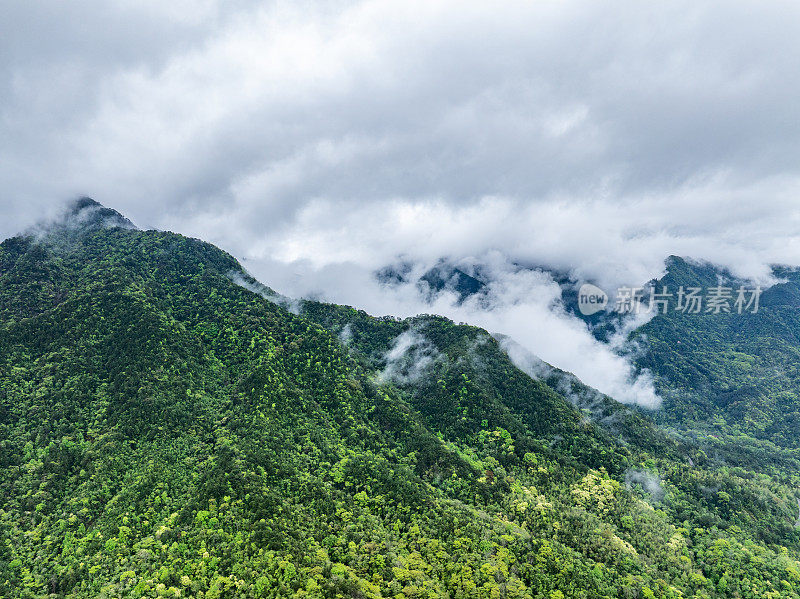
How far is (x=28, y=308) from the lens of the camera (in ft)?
548

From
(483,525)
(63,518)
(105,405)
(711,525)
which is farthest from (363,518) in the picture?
(711,525)

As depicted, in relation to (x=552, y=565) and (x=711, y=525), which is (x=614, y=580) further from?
(x=711, y=525)

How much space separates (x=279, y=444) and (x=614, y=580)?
10129 cm

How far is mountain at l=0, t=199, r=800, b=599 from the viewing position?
9344 centimetres

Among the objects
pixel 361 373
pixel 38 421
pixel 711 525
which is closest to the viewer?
pixel 38 421

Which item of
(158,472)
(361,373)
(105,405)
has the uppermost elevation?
(361,373)

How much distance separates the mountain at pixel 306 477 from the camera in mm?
93438

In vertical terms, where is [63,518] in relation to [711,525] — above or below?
below

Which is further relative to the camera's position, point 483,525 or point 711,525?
point 711,525

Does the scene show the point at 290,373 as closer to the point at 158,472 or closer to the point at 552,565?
the point at 158,472

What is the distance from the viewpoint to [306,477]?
12175cm

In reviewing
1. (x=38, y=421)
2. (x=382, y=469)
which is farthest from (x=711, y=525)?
(x=38, y=421)

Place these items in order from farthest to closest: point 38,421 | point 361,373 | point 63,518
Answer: point 361,373 < point 38,421 < point 63,518

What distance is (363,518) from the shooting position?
366ft
